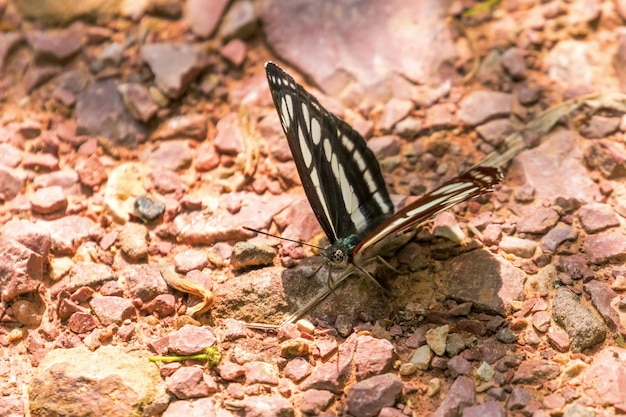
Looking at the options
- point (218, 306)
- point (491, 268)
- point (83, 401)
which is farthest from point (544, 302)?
point (83, 401)

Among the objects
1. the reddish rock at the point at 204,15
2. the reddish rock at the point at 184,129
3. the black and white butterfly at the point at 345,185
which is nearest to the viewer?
the black and white butterfly at the point at 345,185

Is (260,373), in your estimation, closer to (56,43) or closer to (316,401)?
(316,401)

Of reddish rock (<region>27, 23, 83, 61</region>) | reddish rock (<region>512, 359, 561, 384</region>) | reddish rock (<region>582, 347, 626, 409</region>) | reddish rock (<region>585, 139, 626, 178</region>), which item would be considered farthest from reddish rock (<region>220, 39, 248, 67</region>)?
reddish rock (<region>582, 347, 626, 409</region>)

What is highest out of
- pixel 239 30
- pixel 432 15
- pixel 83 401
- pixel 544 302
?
pixel 239 30

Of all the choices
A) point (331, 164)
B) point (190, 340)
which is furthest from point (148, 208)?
point (331, 164)

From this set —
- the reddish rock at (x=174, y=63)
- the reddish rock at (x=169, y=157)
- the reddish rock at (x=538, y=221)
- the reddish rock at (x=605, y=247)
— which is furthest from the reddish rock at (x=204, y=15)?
the reddish rock at (x=605, y=247)

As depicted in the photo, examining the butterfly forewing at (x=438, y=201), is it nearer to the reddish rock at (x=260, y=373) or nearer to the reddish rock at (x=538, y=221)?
the reddish rock at (x=538, y=221)

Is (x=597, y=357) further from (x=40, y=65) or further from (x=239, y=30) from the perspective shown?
(x=40, y=65)
